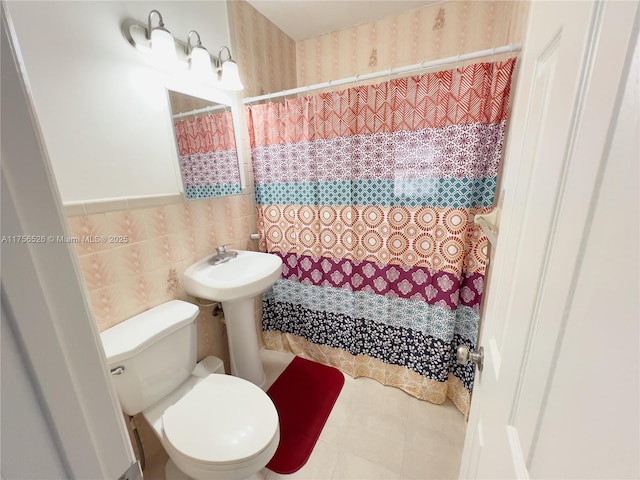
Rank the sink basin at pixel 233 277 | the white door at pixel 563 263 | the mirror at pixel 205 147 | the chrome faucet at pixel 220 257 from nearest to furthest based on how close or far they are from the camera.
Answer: the white door at pixel 563 263 < the sink basin at pixel 233 277 < the mirror at pixel 205 147 < the chrome faucet at pixel 220 257

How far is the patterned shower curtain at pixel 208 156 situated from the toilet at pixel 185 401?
657mm

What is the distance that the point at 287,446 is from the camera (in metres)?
1.34

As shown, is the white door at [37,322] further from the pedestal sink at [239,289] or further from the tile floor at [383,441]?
the tile floor at [383,441]

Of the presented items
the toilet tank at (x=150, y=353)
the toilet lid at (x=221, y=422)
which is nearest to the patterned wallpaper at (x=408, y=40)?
the toilet tank at (x=150, y=353)

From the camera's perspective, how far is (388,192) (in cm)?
140

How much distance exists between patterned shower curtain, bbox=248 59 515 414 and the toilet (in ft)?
2.53

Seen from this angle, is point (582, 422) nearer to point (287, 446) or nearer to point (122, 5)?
Result: point (287, 446)

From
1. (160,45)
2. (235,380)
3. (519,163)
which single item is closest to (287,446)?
(235,380)

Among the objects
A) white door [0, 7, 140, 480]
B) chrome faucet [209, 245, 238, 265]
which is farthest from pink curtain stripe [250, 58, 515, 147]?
white door [0, 7, 140, 480]

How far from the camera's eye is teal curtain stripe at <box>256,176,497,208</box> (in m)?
1.22

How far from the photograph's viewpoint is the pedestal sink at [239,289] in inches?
48.5

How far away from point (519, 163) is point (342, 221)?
40.4 inches

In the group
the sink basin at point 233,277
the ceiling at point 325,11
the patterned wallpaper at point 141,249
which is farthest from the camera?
the ceiling at point 325,11

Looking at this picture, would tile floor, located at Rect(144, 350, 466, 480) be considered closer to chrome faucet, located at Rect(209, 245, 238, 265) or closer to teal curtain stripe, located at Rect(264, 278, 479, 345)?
teal curtain stripe, located at Rect(264, 278, 479, 345)
